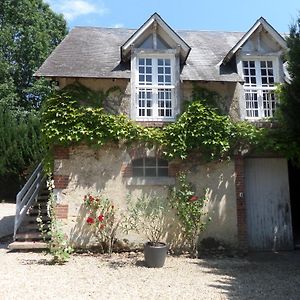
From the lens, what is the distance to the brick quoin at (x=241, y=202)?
31.6 feet

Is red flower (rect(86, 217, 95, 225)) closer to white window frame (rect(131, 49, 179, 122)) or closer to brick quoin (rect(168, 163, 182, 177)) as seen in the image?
brick quoin (rect(168, 163, 182, 177))

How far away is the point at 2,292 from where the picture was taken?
604cm

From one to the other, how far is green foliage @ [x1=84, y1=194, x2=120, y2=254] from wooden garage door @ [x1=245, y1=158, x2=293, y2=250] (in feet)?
12.7

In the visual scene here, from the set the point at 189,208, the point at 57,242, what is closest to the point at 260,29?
the point at 189,208

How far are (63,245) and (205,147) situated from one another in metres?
4.48

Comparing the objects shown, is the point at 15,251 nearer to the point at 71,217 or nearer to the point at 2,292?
the point at 71,217

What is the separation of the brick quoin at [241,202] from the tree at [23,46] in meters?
20.4

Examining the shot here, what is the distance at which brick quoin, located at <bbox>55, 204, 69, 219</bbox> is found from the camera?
9.32 metres

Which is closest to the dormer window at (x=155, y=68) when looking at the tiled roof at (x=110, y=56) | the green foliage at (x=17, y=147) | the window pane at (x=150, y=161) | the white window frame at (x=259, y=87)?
the tiled roof at (x=110, y=56)

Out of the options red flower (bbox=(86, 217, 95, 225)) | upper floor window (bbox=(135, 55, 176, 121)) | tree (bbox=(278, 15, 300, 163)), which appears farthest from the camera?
upper floor window (bbox=(135, 55, 176, 121))

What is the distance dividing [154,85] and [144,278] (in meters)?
5.49

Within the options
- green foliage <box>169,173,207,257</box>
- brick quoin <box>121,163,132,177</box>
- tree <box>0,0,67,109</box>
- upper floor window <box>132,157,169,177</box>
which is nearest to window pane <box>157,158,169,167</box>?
upper floor window <box>132,157,169,177</box>

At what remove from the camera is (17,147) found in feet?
68.5

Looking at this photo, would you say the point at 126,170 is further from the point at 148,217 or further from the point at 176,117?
the point at 176,117
